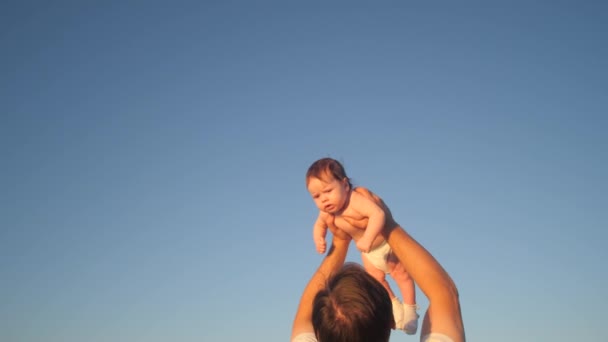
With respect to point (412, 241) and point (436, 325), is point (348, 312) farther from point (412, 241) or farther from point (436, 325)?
point (412, 241)

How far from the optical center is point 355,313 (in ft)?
13.1

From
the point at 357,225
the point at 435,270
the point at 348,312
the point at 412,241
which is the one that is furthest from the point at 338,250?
the point at 348,312

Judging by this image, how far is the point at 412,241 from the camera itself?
555 cm

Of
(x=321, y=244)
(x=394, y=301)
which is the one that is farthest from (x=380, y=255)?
(x=321, y=244)

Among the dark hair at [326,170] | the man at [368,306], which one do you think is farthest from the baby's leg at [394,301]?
the man at [368,306]

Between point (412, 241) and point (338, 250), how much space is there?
149 centimetres

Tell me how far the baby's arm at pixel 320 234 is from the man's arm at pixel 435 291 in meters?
2.67

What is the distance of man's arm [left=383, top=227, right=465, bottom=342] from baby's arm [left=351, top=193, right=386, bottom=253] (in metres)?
1.50

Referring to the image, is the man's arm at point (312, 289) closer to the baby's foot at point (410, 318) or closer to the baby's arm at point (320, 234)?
the baby's arm at point (320, 234)

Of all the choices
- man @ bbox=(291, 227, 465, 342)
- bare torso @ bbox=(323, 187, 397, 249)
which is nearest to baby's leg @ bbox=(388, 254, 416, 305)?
bare torso @ bbox=(323, 187, 397, 249)

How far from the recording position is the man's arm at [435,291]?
4.55m

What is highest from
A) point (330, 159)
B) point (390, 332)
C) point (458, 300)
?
point (330, 159)

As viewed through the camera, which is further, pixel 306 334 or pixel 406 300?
pixel 406 300

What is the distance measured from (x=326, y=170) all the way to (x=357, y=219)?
2.78ft
